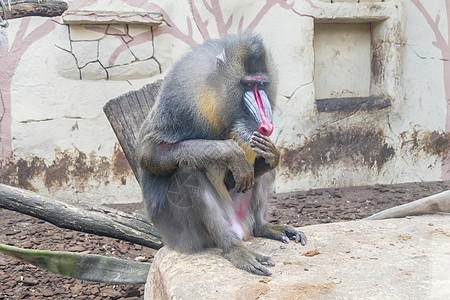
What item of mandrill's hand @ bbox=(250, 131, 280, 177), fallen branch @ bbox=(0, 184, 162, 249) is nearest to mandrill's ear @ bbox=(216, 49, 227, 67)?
mandrill's hand @ bbox=(250, 131, 280, 177)

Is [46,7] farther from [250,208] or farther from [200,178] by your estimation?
[250,208]

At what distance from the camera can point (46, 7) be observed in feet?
8.11

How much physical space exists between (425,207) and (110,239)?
2.79 meters

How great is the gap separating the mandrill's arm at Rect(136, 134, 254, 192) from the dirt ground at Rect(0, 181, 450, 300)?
1.44 meters

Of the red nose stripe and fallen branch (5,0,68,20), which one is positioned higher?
fallen branch (5,0,68,20)

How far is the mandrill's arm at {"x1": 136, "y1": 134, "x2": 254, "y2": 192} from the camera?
2.50 metres

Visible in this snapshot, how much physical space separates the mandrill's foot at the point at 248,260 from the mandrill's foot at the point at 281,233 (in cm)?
37

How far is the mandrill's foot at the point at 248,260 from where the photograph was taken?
2.32m

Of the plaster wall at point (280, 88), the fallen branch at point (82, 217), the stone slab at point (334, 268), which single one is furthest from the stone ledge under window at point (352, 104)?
the fallen branch at point (82, 217)

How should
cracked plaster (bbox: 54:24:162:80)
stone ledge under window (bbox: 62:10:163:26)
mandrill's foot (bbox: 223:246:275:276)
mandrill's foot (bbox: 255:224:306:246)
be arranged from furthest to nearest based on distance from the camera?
cracked plaster (bbox: 54:24:162:80), stone ledge under window (bbox: 62:10:163:26), mandrill's foot (bbox: 255:224:306:246), mandrill's foot (bbox: 223:246:275:276)

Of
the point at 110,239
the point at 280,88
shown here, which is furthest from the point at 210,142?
the point at 280,88

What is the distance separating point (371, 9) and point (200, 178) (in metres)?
4.24

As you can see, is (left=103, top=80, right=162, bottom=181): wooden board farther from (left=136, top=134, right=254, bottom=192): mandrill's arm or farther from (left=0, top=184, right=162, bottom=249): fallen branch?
(left=136, top=134, right=254, bottom=192): mandrill's arm

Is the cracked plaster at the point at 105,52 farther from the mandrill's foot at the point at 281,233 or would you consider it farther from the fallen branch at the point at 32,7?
the mandrill's foot at the point at 281,233
